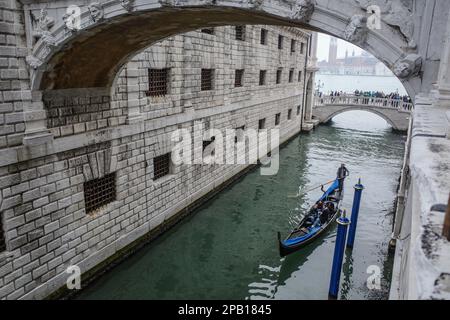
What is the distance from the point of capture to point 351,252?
372 inches

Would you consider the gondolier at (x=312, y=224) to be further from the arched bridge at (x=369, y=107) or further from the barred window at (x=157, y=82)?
the arched bridge at (x=369, y=107)

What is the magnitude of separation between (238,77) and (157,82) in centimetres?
561

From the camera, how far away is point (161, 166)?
32.3 ft

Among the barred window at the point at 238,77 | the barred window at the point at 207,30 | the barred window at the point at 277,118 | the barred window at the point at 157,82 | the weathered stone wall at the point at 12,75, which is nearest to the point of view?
the weathered stone wall at the point at 12,75

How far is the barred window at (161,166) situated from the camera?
957cm

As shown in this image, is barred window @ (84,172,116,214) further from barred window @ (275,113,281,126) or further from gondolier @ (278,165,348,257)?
barred window @ (275,113,281,126)

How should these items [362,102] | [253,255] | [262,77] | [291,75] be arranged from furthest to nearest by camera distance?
[362,102] → [291,75] → [262,77] → [253,255]

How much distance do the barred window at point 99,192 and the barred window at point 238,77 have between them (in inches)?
284

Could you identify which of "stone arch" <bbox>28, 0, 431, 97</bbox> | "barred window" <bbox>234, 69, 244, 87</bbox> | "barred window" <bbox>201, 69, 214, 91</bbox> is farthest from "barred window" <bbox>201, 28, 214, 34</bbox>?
"stone arch" <bbox>28, 0, 431, 97</bbox>

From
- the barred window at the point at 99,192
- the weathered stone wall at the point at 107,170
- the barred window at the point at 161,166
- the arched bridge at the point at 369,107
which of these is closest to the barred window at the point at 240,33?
the weathered stone wall at the point at 107,170

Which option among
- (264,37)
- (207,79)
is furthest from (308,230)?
(264,37)

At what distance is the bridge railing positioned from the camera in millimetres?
25609

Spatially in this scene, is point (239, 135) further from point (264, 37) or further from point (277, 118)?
point (277, 118)
